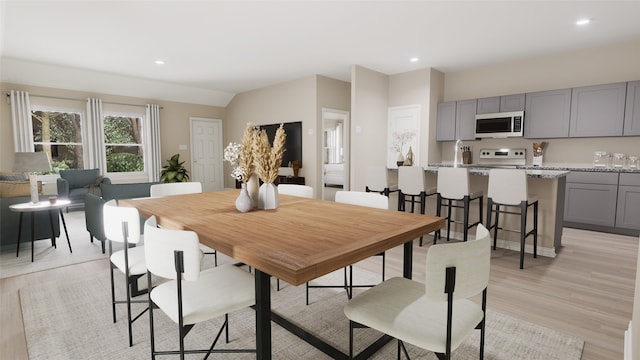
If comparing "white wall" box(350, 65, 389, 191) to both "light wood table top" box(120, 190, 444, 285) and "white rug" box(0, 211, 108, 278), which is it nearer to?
"light wood table top" box(120, 190, 444, 285)

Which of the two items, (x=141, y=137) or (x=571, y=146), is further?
(x=141, y=137)

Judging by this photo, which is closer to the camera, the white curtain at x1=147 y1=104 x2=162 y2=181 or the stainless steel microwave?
the stainless steel microwave

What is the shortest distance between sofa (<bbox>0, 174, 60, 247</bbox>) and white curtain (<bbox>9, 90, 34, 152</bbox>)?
2.91m

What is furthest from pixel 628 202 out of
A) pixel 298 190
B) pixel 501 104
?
pixel 298 190

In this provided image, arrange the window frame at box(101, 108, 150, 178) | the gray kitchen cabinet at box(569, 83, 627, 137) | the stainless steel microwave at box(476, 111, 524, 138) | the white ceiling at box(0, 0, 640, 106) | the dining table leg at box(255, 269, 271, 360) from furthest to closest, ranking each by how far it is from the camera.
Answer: the window frame at box(101, 108, 150, 178) < the stainless steel microwave at box(476, 111, 524, 138) < the gray kitchen cabinet at box(569, 83, 627, 137) < the white ceiling at box(0, 0, 640, 106) < the dining table leg at box(255, 269, 271, 360)

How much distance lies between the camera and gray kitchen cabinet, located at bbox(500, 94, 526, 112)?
530cm

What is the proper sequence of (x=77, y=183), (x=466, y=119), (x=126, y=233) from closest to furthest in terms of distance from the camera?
(x=126, y=233)
(x=466, y=119)
(x=77, y=183)

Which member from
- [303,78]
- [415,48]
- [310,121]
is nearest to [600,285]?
[415,48]

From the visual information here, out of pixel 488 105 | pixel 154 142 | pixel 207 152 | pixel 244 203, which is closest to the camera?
pixel 244 203

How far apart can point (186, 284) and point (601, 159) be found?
5.99 m

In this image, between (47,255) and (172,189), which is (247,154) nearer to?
(172,189)

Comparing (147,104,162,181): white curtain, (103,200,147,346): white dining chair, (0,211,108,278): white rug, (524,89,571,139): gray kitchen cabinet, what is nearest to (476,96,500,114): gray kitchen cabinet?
(524,89,571,139): gray kitchen cabinet

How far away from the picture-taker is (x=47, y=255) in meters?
3.63

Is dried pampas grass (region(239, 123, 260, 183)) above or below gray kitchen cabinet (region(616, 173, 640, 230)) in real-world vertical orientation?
above
